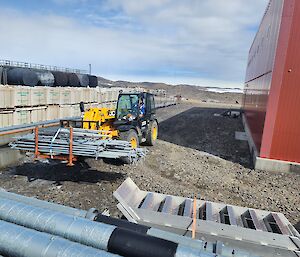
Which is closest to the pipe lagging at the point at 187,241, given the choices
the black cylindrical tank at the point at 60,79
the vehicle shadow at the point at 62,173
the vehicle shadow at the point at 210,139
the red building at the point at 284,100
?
the vehicle shadow at the point at 62,173

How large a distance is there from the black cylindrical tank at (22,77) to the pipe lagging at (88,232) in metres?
17.9

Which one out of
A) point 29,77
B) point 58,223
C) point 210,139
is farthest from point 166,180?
point 29,77

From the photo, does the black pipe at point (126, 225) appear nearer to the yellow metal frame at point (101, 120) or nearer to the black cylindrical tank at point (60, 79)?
the yellow metal frame at point (101, 120)

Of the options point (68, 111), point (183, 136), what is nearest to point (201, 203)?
point (183, 136)

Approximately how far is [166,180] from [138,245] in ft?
17.1

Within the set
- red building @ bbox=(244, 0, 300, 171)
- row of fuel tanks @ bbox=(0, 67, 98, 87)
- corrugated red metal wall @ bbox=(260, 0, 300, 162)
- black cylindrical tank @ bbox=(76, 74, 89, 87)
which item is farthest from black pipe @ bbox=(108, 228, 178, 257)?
black cylindrical tank @ bbox=(76, 74, 89, 87)

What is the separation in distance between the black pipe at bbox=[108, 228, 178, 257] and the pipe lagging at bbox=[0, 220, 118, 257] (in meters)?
0.12

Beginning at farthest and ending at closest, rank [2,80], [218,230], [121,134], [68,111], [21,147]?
1. [2,80]
2. [68,111]
3. [121,134]
4. [21,147]
5. [218,230]

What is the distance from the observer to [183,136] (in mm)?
14492

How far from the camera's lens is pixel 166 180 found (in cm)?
776

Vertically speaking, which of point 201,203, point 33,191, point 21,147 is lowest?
point 33,191

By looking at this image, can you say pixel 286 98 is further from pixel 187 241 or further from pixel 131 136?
pixel 187 241

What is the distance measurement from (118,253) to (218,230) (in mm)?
2071

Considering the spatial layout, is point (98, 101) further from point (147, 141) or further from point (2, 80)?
point (147, 141)
